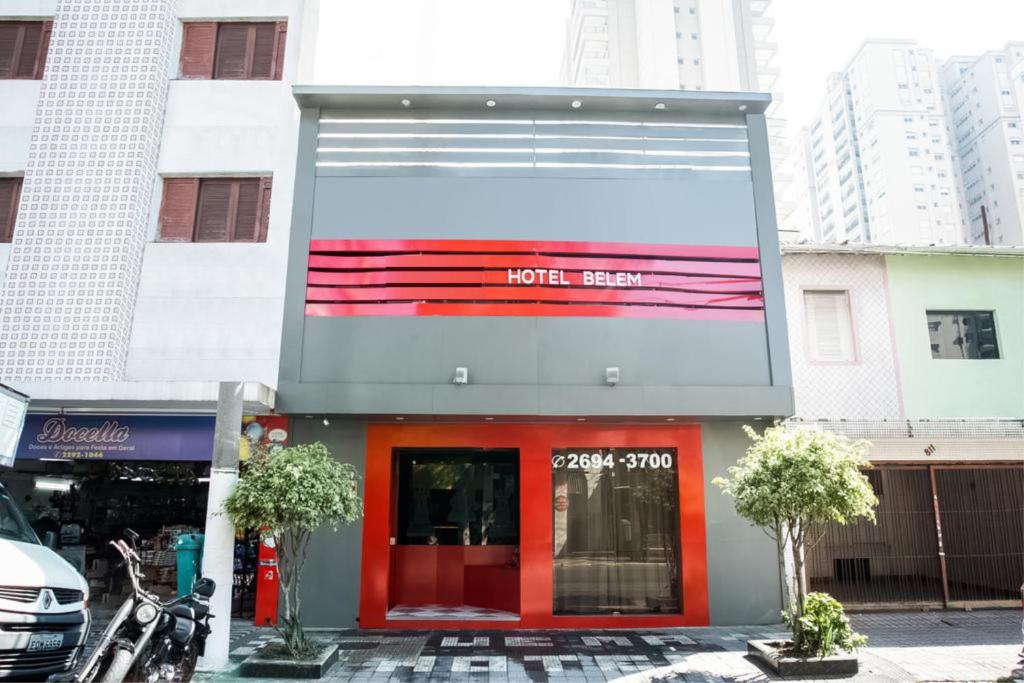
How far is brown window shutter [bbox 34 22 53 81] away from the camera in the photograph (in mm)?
12312

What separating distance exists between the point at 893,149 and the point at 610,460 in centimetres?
8211

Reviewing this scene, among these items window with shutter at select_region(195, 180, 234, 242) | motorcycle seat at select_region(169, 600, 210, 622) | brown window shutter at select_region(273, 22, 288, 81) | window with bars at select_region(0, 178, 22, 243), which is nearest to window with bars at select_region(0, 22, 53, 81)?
window with bars at select_region(0, 178, 22, 243)

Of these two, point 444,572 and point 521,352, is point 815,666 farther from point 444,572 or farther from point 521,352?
point 444,572

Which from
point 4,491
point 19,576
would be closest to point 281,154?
point 4,491

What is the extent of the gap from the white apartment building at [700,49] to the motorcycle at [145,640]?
181ft

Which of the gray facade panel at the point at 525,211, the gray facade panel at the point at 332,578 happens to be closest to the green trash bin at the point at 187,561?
the gray facade panel at the point at 332,578

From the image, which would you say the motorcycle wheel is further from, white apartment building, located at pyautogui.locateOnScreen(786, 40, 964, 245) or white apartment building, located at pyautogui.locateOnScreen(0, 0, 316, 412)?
white apartment building, located at pyautogui.locateOnScreen(786, 40, 964, 245)

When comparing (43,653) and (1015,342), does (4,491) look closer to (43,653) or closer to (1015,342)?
(43,653)

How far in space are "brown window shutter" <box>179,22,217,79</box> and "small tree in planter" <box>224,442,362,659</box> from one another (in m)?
8.20

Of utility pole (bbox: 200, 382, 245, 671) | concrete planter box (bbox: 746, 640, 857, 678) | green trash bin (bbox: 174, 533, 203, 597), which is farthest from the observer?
green trash bin (bbox: 174, 533, 203, 597)

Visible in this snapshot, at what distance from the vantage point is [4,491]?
7.96m

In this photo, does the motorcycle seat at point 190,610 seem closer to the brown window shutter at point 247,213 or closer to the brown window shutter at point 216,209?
the brown window shutter at point 247,213

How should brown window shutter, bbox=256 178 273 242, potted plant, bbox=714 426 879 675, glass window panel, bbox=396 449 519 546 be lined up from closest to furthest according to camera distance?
potted plant, bbox=714 426 879 675 < brown window shutter, bbox=256 178 273 242 < glass window panel, bbox=396 449 519 546

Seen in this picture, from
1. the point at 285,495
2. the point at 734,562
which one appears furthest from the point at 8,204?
the point at 734,562
